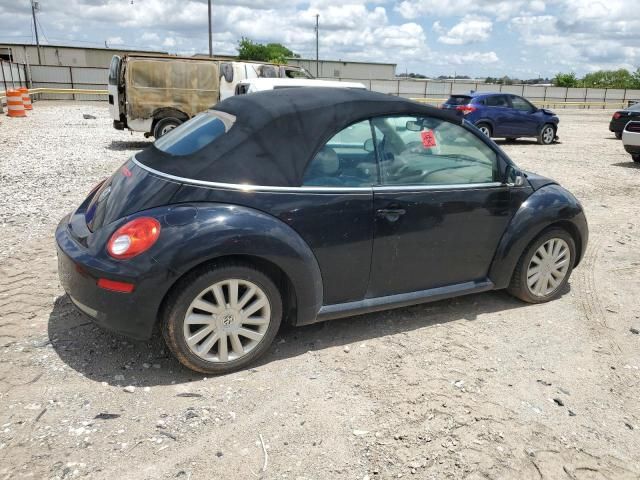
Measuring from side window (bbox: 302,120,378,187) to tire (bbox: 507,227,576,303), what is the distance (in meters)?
1.62

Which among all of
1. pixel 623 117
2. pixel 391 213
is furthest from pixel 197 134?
pixel 623 117

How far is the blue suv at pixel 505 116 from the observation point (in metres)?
15.9

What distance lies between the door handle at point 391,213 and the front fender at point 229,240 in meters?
0.56

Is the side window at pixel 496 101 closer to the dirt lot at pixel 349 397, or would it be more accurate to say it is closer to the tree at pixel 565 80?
the dirt lot at pixel 349 397

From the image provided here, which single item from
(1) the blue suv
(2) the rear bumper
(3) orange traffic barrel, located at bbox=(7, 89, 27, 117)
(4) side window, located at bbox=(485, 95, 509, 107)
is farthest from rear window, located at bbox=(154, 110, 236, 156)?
(3) orange traffic barrel, located at bbox=(7, 89, 27, 117)

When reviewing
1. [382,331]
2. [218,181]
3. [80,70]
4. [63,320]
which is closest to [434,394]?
[382,331]

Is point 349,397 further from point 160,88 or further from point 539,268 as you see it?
point 160,88

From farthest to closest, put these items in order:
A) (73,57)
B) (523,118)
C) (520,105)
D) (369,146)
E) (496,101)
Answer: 1. (73,57)
2. (520,105)
3. (523,118)
4. (496,101)
5. (369,146)

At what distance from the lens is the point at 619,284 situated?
504 centimetres

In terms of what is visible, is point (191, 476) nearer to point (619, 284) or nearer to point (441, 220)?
point (441, 220)

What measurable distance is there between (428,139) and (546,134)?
48.2 ft

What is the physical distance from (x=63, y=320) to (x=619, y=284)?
4.88 meters

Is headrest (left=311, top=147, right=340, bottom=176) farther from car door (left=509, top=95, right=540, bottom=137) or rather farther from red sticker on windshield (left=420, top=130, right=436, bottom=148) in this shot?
car door (left=509, top=95, right=540, bottom=137)

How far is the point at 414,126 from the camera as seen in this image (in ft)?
12.5
